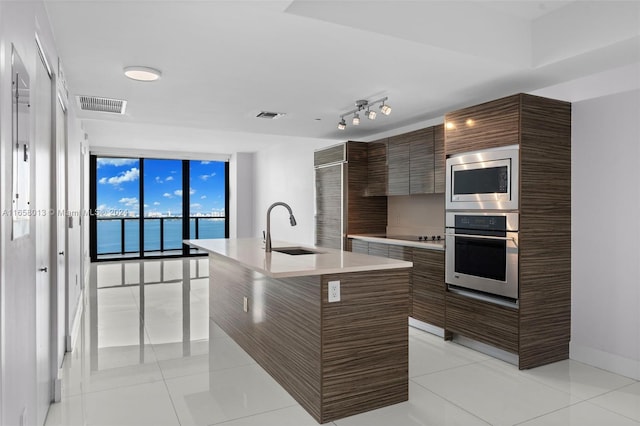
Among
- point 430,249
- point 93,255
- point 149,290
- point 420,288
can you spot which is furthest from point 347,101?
point 93,255

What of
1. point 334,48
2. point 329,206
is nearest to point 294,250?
point 334,48

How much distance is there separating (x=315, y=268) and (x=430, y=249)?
6.60ft

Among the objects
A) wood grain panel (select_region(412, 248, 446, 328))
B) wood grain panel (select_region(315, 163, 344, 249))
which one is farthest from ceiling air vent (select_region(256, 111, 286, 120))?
wood grain panel (select_region(412, 248, 446, 328))

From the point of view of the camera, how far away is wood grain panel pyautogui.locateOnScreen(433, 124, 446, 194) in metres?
4.32

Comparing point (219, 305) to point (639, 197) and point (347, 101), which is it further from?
point (639, 197)

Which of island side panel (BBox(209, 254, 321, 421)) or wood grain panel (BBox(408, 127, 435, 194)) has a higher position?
wood grain panel (BBox(408, 127, 435, 194))

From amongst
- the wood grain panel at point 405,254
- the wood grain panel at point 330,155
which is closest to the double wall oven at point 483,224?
the wood grain panel at point 405,254

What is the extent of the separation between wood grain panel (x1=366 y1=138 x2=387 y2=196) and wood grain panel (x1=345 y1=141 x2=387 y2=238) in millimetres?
69

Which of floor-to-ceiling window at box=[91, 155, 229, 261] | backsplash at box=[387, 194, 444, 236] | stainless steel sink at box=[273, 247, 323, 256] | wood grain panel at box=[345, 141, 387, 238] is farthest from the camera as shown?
floor-to-ceiling window at box=[91, 155, 229, 261]

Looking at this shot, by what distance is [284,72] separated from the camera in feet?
11.0

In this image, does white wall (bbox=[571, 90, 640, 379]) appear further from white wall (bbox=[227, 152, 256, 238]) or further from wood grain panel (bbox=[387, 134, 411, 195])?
white wall (bbox=[227, 152, 256, 238])

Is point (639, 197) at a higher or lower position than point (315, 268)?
higher

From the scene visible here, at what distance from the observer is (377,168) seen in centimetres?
542

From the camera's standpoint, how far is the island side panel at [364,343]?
8.21ft
